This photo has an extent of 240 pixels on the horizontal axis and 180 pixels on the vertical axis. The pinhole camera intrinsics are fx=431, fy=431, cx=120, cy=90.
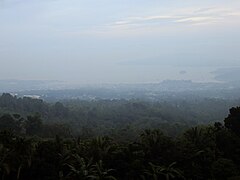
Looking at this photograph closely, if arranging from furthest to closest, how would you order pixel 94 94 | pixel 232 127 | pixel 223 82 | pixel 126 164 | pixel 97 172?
1. pixel 223 82
2. pixel 94 94
3. pixel 232 127
4. pixel 126 164
5. pixel 97 172

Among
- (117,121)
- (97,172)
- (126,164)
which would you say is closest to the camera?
(97,172)

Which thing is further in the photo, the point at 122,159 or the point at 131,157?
the point at 131,157

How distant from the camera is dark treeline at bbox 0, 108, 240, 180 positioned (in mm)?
27406

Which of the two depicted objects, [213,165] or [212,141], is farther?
[212,141]

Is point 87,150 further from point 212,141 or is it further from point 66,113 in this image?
point 66,113

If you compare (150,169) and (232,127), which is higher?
(232,127)

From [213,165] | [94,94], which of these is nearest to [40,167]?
[213,165]

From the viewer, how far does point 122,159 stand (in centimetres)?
2984

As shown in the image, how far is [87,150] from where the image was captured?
30.9 meters

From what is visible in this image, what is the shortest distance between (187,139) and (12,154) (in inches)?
543

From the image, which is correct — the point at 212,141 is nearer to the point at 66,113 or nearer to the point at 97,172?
the point at 97,172

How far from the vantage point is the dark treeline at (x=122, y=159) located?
89.9 ft

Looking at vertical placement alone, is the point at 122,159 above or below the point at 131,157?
below

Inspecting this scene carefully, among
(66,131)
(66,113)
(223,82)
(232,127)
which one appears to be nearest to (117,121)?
(66,113)
